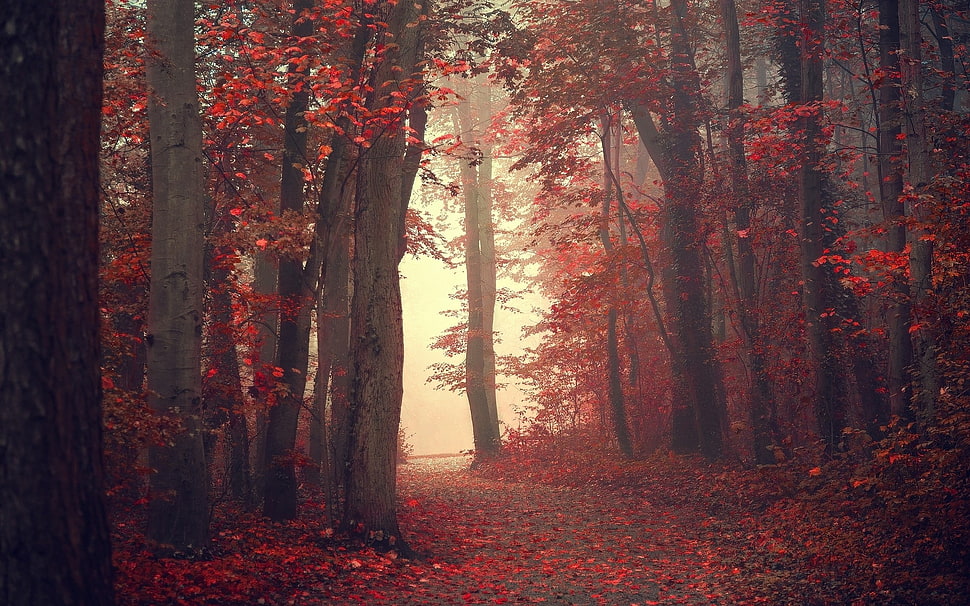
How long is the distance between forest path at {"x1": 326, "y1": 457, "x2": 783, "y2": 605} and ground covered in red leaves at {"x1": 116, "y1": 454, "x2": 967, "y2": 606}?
2 cm

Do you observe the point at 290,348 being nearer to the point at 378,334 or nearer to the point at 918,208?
the point at 378,334

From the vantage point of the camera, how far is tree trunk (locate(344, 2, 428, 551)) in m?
8.92

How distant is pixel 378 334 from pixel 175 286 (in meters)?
2.55

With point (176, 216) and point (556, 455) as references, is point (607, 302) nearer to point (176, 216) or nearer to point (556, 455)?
point (556, 455)

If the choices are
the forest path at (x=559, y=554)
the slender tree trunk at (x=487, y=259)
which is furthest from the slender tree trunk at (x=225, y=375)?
the slender tree trunk at (x=487, y=259)

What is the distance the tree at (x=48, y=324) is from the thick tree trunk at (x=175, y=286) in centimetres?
366

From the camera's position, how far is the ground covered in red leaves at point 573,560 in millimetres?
6430

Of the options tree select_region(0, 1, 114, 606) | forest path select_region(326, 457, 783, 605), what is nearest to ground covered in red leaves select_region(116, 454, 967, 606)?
forest path select_region(326, 457, 783, 605)

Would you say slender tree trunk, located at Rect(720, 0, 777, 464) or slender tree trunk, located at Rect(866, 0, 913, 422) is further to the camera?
slender tree trunk, located at Rect(720, 0, 777, 464)

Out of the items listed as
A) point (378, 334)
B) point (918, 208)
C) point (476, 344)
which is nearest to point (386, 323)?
point (378, 334)

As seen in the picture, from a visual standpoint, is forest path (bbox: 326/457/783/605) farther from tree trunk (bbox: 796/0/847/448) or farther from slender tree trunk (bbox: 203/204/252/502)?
slender tree trunk (bbox: 203/204/252/502)

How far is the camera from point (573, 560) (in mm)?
9414

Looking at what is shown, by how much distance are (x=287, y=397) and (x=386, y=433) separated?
70.2 inches

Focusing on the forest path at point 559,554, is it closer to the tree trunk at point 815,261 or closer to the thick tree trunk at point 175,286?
the thick tree trunk at point 175,286
